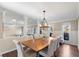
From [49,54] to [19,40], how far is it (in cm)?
57

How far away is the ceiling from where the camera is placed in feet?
5.91

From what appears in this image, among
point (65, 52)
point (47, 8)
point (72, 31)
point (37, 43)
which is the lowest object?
point (65, 52)

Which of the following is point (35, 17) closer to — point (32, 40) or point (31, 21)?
point (31, 21)

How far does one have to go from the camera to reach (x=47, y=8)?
1.81 m

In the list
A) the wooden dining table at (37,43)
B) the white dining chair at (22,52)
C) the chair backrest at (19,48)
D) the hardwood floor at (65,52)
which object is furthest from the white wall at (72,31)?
the chair backrest at (19,48)

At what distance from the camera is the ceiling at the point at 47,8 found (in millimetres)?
1801

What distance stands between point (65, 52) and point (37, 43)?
19.7 inches

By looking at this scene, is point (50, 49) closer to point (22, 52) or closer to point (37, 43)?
point (37, 43)

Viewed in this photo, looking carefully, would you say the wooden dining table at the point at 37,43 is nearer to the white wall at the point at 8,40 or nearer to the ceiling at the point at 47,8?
the white wall at the point at 8,40

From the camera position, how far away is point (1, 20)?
181 centimetres

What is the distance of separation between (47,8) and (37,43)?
0.62m

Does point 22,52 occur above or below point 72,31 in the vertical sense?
below

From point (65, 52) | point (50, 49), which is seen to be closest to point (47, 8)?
point (50, 49)

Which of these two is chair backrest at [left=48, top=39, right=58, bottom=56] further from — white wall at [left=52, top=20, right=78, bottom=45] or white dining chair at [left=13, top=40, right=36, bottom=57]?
white dining chair at [left=13, top=40, right=36, bottom=57]
